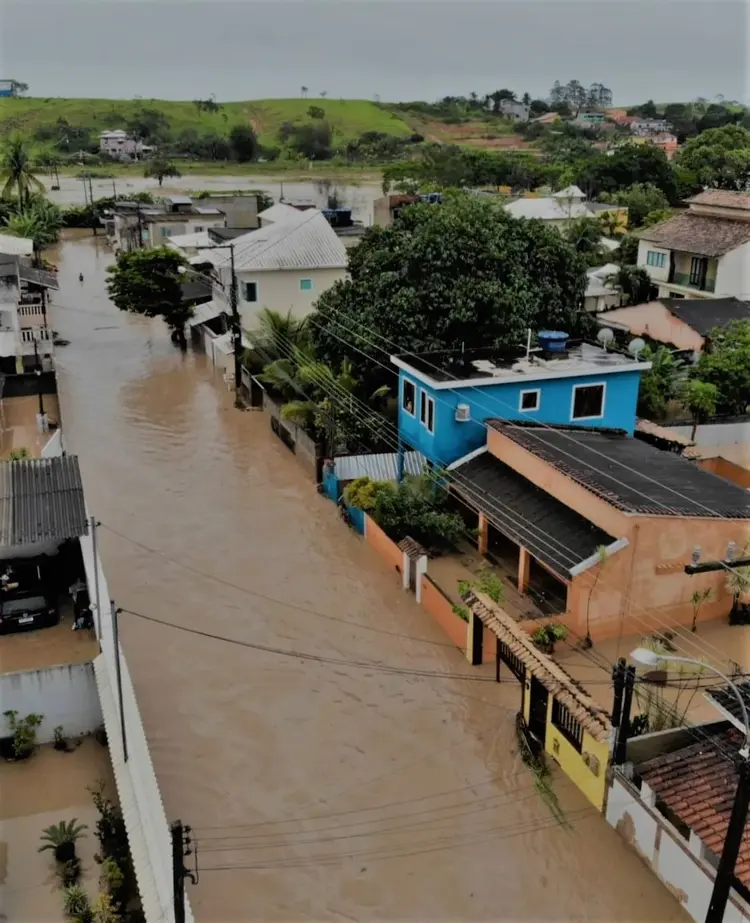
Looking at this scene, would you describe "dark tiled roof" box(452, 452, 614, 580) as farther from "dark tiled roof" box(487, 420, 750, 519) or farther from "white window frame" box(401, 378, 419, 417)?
"white window frame" box(401, 378, 419, 417)

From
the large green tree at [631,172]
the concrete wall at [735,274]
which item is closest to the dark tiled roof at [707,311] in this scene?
the concrete wall at [735,274]

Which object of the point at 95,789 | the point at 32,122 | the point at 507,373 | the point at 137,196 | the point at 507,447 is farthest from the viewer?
the point at 32,122

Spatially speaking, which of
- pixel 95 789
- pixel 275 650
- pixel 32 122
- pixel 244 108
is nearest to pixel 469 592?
pixel 275 650

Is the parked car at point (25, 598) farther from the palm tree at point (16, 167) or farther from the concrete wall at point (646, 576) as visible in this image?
the palm tree at point (16, 167)

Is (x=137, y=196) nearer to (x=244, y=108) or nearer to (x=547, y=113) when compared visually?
(x=244, y=108)

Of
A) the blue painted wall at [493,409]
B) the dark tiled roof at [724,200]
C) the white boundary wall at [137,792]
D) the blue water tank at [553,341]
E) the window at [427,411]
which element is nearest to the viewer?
the white boundary wall at [137,792]

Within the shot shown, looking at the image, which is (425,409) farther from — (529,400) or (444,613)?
(444,613)
